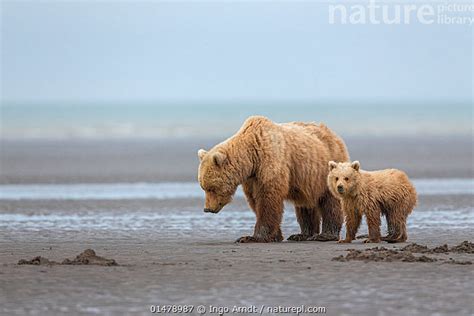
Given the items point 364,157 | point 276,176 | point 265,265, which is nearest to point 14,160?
point 364,157

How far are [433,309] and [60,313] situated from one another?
309 centimetres

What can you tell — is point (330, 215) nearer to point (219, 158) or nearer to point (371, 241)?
point (371, 241)

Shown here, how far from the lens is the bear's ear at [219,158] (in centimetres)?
1385

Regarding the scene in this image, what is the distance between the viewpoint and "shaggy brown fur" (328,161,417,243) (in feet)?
44.8

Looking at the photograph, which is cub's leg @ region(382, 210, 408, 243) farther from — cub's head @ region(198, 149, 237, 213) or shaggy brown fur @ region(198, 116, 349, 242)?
cub's head @ region(198, 149, 237, 213)

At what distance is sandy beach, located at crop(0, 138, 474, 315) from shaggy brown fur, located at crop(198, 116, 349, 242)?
517 millimetres

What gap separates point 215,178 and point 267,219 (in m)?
0.86

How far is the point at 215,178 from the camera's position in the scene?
1398 cm

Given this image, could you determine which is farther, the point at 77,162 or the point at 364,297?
the point at 77,162

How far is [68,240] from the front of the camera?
48.9 feet

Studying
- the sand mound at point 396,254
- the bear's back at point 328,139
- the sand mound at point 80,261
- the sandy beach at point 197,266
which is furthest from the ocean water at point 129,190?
the sand mound at point 80,261

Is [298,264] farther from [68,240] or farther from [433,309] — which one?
[68,240]

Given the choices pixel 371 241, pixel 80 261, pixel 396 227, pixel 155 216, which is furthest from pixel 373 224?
pixel 155 216

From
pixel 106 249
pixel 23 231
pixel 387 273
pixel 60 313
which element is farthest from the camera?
pixel 23 231
